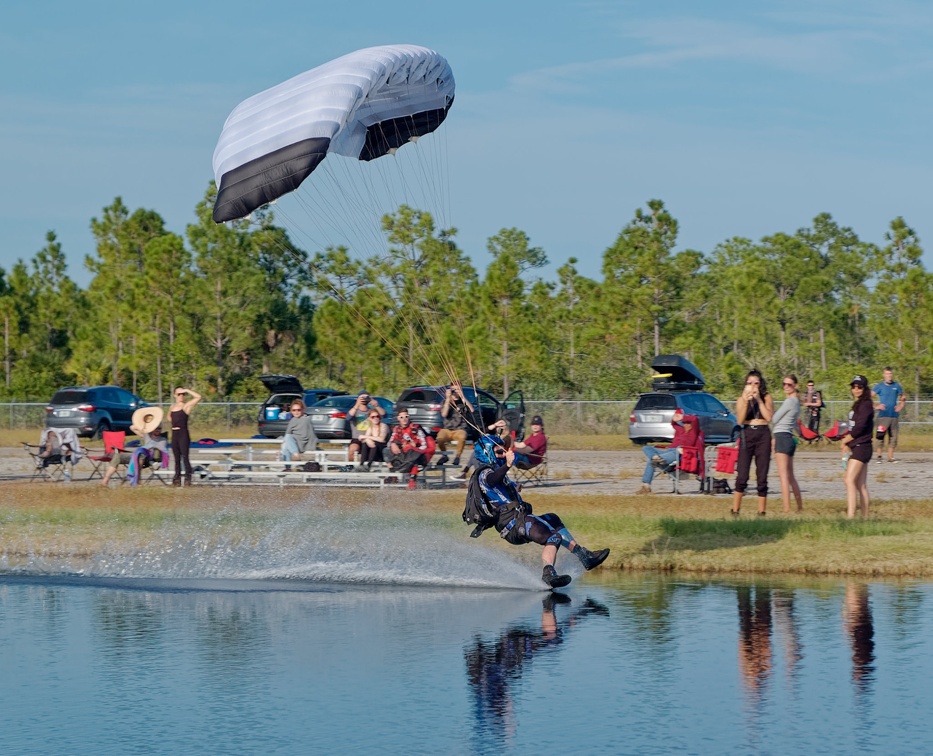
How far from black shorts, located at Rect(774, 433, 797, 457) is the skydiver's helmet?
5.38 m

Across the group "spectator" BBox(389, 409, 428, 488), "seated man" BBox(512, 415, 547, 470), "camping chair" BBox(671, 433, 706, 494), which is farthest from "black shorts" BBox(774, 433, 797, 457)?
"spectator" BBox(389, 409, 428, 488)

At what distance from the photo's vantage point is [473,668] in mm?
8953

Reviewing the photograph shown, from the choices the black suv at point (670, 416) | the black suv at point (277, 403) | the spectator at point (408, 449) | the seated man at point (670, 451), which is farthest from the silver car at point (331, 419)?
the seated man at point (670, 451)

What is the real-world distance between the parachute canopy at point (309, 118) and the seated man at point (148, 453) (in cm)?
977

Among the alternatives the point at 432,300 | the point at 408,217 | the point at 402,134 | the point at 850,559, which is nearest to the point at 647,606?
the point at 850,559

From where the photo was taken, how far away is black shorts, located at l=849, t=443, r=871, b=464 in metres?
15.6

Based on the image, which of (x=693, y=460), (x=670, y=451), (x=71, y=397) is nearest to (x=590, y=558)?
(x=693, y=460)

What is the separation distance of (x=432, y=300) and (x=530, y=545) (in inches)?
1311

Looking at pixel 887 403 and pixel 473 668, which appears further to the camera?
pixel 887 403

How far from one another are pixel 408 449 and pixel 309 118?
1044 cm

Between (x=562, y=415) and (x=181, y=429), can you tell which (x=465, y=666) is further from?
(x=562, y=415)

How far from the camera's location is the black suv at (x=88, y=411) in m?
37.4

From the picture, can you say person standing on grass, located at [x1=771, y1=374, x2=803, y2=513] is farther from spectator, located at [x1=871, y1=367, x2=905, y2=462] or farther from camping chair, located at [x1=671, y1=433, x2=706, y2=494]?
spectator, located at [x1=871, y1=367, x2=905, y2=462]

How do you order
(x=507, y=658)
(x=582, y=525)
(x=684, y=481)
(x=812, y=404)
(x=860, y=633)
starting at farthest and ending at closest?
(x=812, y=404), (x=684, y=481), (x=582, y=525), (x=860, y=633), (x=507, y=658)
